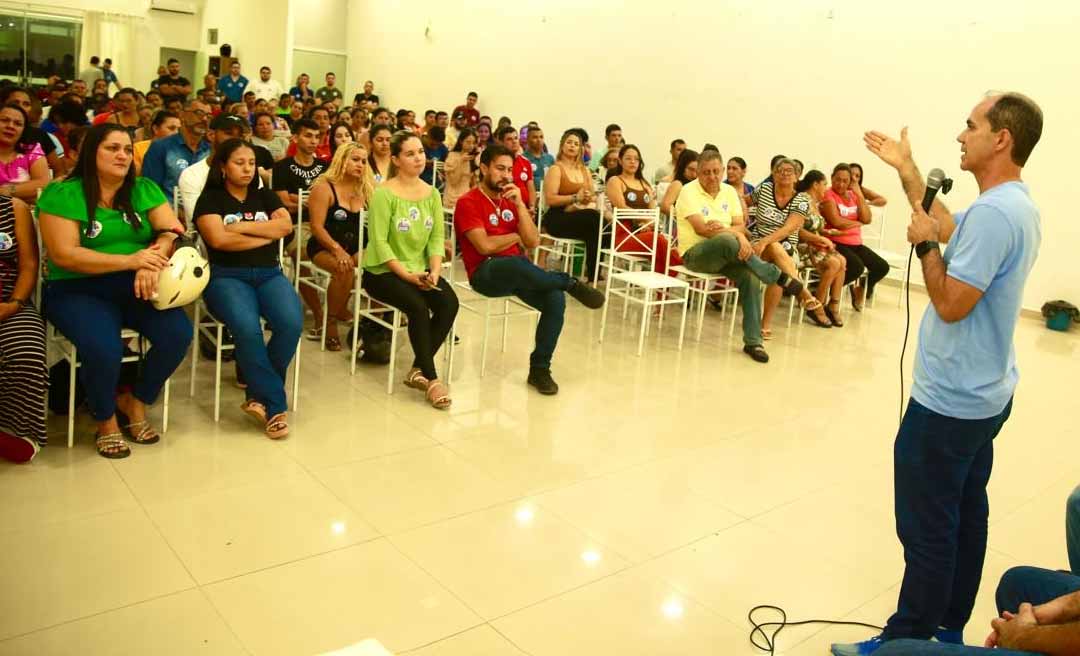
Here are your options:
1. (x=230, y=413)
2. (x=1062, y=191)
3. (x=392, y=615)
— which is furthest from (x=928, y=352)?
(x=1062, y=191)

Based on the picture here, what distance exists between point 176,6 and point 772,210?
13.4 m

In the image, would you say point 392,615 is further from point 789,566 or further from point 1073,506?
point 1073,506

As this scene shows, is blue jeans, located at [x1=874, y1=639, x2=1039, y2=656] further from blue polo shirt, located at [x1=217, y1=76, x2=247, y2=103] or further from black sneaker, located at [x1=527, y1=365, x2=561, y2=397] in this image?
blue polo shirt, located at [x1=217, y1=76, x2=247, y2=103]

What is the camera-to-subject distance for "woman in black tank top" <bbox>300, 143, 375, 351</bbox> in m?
4.69

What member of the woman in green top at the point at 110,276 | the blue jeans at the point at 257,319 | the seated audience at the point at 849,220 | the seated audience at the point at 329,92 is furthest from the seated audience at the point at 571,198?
the seated audience at the point at 329,92

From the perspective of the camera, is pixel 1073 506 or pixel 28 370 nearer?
pixel 1073 506

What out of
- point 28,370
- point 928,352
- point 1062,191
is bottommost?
point 28,370

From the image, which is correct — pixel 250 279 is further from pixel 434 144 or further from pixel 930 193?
pixel 434 144

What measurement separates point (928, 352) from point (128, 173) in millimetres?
2845

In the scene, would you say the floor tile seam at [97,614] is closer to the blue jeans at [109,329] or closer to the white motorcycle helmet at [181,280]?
the blue jeans at [109,329]

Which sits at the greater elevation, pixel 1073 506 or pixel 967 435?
pixel 967 435

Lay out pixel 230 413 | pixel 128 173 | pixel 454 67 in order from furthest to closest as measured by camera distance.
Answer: pixel 454 67 → pixel 230 413 → pixel 128 173

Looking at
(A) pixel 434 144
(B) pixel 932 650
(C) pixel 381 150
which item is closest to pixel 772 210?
(C) pixel 381 150

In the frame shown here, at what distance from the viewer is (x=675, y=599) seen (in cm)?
264
